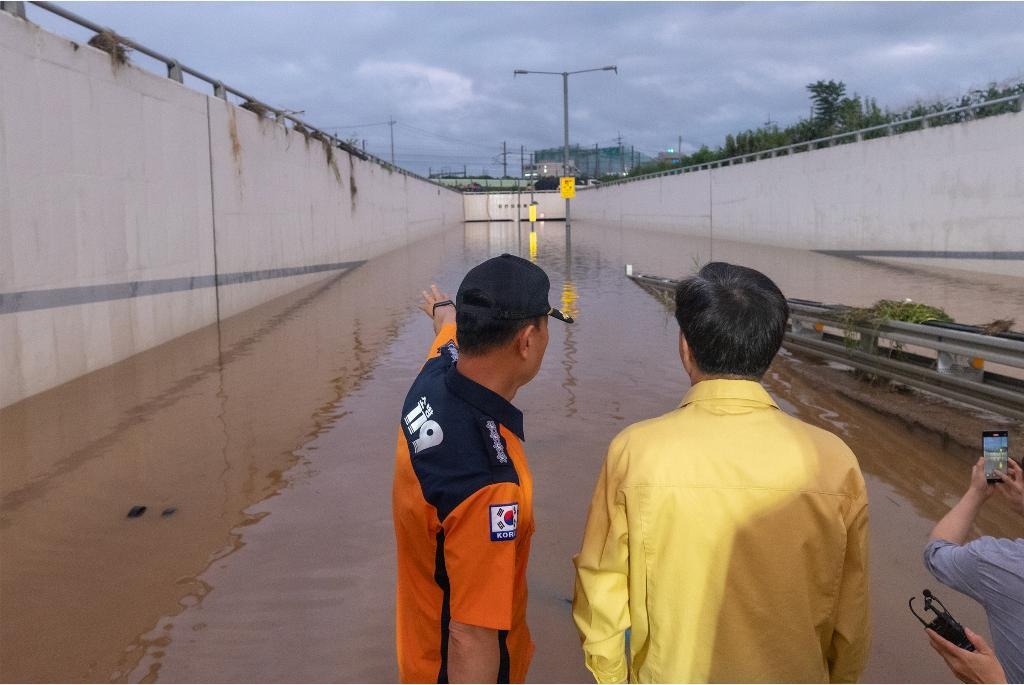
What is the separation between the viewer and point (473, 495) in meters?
1.90

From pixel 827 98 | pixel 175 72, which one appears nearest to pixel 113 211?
Answer: pixel 175 72

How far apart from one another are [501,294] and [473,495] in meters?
0.52

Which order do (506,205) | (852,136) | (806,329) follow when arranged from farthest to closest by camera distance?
(506,205) → (852,136) → (806,329)

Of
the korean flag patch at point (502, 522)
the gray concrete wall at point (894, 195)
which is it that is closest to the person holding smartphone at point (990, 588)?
the korean flag patch at point (502, 522)

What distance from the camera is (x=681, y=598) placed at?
204 centimetres

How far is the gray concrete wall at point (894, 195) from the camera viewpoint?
17.5 m

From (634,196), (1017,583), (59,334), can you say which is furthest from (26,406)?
(634,196)

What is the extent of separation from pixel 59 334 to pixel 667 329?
25.9 ft

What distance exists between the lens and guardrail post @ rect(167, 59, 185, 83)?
11.8 metres

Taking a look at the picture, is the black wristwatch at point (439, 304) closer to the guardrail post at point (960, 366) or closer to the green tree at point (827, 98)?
the guardrail post at point (960, 366)

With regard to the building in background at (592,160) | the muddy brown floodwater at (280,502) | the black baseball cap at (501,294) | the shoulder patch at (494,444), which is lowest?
the muddy brown floodwater at (280,502)

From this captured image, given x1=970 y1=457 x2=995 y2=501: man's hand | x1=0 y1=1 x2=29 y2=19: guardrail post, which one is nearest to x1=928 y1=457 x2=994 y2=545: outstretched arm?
x1=970 y1=457 x2=995 y2=501: man's hand

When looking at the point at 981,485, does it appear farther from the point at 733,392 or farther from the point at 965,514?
the point at 733,392

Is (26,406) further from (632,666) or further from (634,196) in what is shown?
(634,196)
